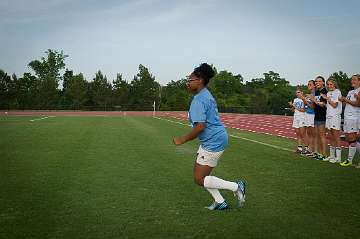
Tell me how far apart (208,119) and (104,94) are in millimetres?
72739

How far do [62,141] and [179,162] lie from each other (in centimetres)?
618

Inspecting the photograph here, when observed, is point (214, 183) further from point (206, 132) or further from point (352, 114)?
point (352, 114)

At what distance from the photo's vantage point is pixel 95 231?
4.64 m

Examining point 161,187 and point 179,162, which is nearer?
point 161,187

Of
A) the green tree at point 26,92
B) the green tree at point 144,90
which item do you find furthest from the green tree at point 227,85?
the green tree at point 26,92

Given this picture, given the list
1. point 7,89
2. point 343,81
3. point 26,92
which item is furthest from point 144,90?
point 343,81

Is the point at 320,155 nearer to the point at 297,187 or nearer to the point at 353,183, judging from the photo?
the point at 353,183

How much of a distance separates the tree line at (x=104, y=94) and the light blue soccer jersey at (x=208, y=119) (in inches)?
2209

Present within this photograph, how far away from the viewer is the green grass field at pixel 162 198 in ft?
15.6

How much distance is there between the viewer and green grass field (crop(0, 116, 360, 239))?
474 centimetres

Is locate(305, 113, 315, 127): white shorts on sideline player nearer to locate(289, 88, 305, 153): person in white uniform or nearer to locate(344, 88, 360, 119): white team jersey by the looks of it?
locate(289, 88, 305, 153): person in white uniform

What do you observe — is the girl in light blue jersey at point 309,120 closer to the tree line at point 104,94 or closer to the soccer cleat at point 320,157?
the soccer cleat at point 320,157

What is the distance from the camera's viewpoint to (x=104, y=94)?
7662 cm

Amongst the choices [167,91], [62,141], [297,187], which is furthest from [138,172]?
[167,91]
